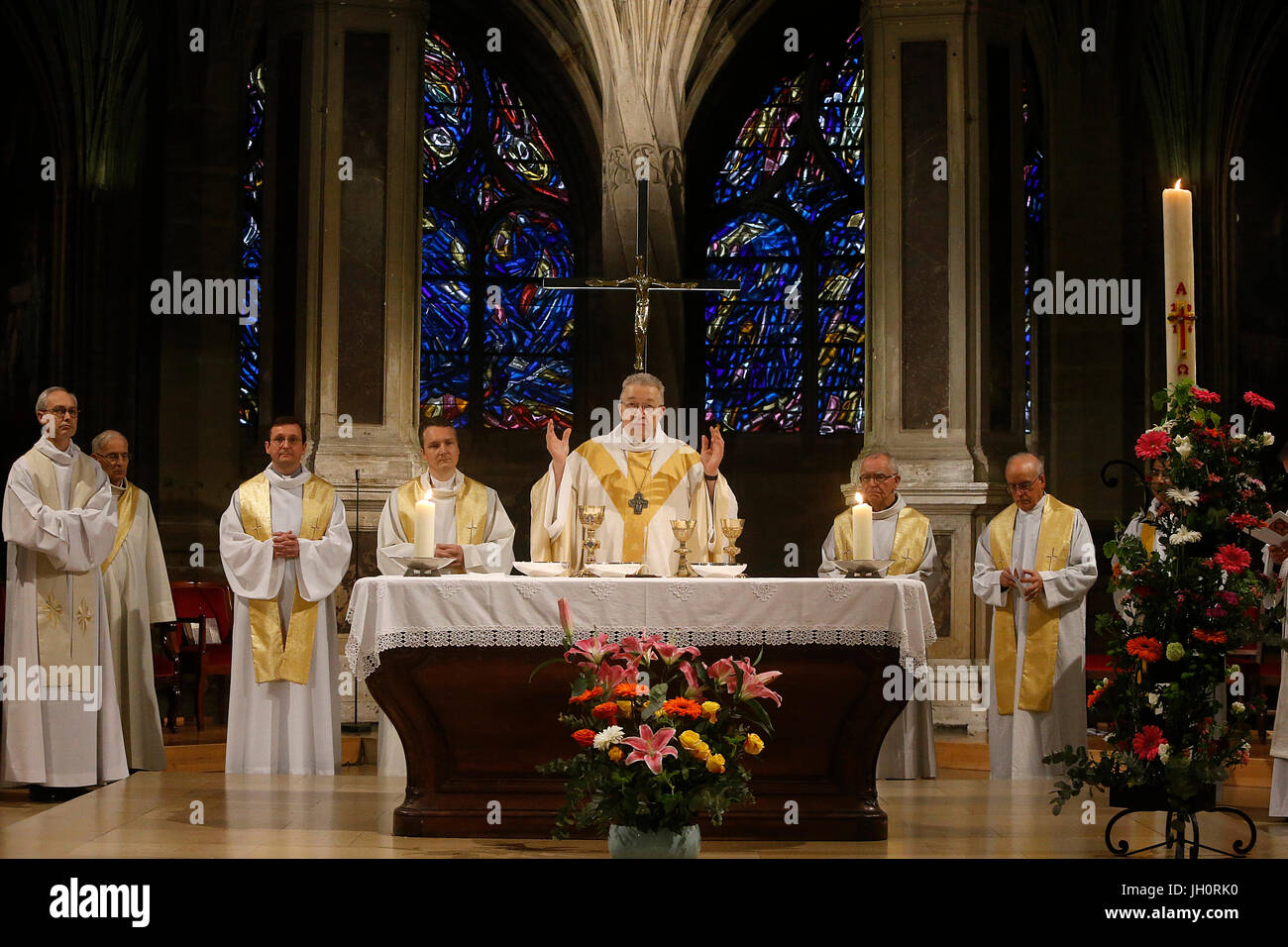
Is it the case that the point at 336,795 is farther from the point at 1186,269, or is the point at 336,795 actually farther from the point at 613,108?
the point at 613,108

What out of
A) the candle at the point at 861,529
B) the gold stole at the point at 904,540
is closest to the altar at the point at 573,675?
the candle at the point at 861,529

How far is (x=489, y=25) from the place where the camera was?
Answer: 16.0 m

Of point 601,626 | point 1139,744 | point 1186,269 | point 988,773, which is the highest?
point 1186,269

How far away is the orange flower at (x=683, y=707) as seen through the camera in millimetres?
5094

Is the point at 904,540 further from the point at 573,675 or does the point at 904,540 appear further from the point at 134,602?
the point at 134,602

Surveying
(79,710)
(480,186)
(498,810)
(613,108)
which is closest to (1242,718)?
(498,810)

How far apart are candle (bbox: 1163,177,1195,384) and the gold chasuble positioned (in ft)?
Result: 7.58

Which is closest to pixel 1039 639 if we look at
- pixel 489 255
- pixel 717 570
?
pixel 717 570

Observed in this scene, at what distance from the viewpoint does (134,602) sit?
8.88 m

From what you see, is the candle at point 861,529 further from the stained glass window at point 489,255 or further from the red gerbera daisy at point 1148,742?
the stained glass window at point 489,255

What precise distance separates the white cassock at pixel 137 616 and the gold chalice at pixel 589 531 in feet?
10.3

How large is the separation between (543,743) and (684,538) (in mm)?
996

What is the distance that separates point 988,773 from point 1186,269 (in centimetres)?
414

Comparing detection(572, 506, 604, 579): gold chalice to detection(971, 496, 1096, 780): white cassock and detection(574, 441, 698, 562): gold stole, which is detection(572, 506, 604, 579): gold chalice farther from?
detection(971, 496, 1096, 780): white cassock
